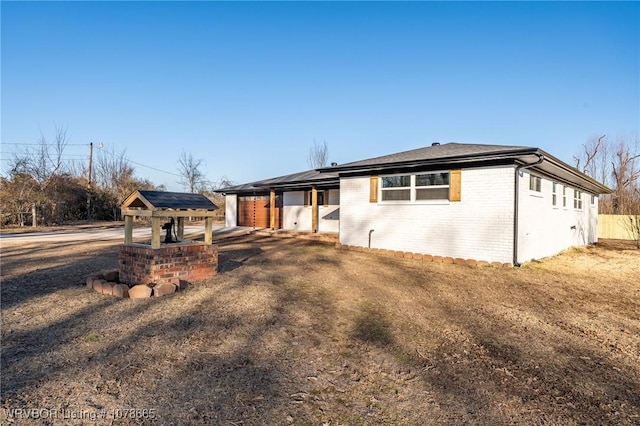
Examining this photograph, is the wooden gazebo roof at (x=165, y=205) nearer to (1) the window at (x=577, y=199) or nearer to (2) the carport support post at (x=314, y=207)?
(2) the carport support post at (x=314, y=207)

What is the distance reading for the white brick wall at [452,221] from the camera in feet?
27.9

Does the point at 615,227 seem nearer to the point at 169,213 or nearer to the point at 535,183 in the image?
the point at 535,183

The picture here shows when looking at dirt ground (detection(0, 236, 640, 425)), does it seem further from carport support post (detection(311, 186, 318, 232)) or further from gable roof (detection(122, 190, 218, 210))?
carport support post (detection(311, 186, 318, 232))

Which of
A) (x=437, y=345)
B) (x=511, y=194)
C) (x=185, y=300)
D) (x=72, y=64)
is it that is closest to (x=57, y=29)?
(x=72, y=64)

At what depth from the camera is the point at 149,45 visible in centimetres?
1212

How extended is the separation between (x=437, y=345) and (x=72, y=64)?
1507cm

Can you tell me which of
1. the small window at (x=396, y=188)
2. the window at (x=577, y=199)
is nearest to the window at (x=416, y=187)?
the small window at (x=396, y=188)

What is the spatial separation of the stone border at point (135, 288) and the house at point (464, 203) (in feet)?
22.4

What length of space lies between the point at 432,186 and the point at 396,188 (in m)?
1.13

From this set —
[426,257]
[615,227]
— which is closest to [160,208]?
[426,257]

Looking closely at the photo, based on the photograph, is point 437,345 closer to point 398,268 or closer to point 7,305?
point 398,268

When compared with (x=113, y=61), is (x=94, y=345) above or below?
below

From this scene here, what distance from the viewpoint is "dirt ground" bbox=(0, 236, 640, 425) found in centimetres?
235

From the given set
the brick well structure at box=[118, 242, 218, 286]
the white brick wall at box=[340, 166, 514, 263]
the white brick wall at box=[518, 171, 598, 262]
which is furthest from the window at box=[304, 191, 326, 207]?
the brick well structure at box=[118, 242, 218, 286]
